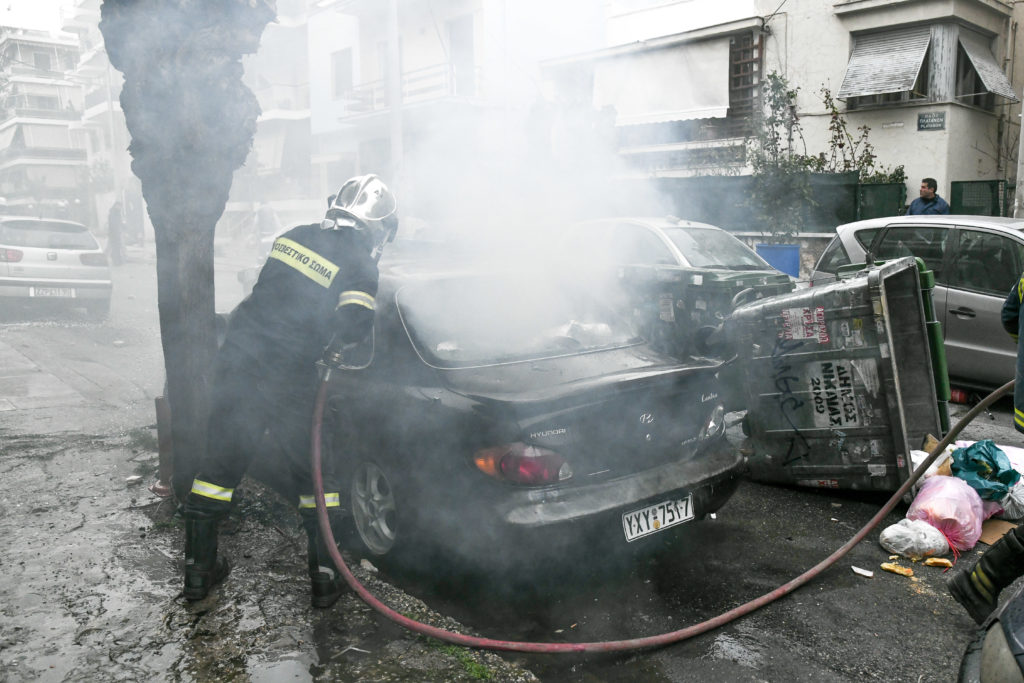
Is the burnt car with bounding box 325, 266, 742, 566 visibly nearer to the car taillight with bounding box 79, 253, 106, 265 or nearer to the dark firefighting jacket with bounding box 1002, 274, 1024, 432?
the dark firefighting jacket with bounding box 1002, 274, 1024, 432

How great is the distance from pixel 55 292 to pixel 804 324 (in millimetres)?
9934

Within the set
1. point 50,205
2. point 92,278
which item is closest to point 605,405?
point 92,278

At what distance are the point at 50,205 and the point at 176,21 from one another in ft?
83.8

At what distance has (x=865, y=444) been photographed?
4.07m

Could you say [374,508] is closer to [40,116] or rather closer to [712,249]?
[712,249]

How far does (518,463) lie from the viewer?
2.95 metres

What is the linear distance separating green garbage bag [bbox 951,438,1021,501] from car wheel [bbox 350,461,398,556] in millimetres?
2970

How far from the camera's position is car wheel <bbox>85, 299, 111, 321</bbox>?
10891 millimetres

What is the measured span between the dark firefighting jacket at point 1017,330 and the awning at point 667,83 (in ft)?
15.4

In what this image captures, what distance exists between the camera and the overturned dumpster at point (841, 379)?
3.96m

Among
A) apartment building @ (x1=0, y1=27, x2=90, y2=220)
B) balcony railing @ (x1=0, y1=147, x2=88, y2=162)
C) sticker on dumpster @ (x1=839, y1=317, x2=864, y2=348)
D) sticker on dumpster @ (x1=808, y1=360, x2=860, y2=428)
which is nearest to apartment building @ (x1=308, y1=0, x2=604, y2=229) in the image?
sticker on dumpster @ (x1=839, y1=317, x2=864, y2=348)

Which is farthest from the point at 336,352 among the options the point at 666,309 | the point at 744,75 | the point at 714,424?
the point at 744,75

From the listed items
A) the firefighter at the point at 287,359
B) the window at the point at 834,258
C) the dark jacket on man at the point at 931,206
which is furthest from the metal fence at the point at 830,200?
the firefighter at the point at 287,359

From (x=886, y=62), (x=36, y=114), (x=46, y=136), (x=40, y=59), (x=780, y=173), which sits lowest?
(x=780, y=173)
